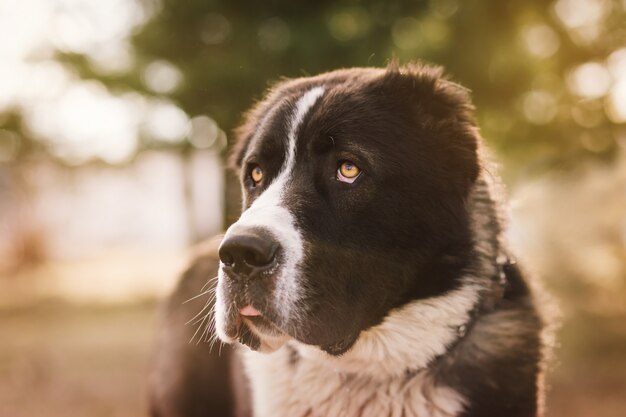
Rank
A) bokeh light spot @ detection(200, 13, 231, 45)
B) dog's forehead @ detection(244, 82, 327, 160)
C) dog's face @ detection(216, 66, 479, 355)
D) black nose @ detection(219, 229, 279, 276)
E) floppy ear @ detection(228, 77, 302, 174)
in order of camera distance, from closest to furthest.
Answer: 1. black nose @ detection(219, 229, 279, 276)
2. dog's face @ detection(216, 66, 479, 355)
3. dog's forehead @ detection(244, 82, 327, 160)
4. floppy ear @ detection(228, 77, 302, 174)
5. bokeh light spot @ detection(200, 13, 231, 45)

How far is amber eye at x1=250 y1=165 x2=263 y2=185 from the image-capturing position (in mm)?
2861

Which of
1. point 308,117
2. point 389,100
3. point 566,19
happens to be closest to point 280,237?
point 308,117

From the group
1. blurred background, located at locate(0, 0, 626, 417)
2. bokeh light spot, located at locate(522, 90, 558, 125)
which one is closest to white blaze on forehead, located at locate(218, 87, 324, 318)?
blurred background, located at locate(0, 0, 626, 417)

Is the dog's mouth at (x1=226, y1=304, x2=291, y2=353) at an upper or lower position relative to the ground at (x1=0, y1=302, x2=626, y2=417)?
upper

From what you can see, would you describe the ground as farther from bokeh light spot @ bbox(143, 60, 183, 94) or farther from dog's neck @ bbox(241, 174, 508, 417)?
dog's neck @ bbox(241, 174, 508, 417)

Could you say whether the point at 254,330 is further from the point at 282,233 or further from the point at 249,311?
the point at 282,233

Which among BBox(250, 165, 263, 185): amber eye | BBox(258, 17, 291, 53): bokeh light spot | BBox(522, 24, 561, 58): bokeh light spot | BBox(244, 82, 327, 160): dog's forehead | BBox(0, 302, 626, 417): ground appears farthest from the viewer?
BBox(522, 24, 561, 58): bokeh light spot

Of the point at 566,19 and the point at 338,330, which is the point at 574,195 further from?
the point at 338,330

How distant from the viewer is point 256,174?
2.90 m

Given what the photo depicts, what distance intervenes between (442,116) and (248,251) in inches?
44.4

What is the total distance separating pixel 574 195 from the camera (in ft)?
24.7

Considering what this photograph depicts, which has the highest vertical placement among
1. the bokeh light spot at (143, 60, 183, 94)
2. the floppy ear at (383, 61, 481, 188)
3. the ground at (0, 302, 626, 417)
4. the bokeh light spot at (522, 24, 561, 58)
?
the bokeh light spot at (522, 24, 561, 58)

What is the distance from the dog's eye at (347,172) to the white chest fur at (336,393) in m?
0.76

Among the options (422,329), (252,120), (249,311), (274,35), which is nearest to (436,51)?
(274,35)
